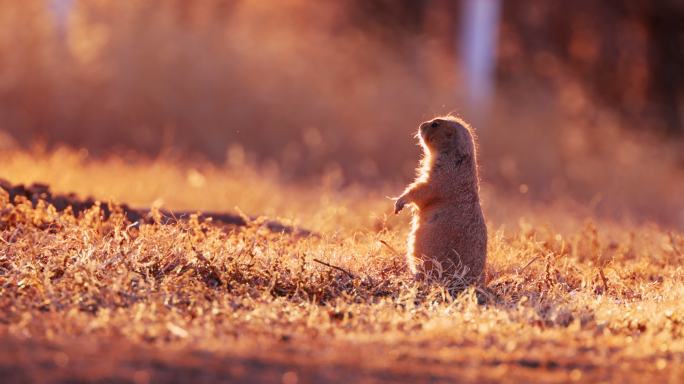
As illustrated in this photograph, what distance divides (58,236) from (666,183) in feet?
46.1

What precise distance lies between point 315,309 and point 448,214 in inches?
54.3

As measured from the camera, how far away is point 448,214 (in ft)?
22.2

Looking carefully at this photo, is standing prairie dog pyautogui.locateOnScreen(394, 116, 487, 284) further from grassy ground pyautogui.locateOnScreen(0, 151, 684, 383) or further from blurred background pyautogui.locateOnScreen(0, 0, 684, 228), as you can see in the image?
blurred background pyautogui.locateOnScreen(0, 0, 684, 228)

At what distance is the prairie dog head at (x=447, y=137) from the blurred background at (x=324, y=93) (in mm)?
5362

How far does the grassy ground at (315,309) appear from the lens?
14.5ft

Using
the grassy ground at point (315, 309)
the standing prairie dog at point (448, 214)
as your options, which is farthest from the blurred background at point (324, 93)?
the standing prairie dog at point (448, 214)

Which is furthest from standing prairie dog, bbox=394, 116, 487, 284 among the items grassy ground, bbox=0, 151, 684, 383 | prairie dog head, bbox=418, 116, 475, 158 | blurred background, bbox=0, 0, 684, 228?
blurred background, bbox=0, 0, 684, 228

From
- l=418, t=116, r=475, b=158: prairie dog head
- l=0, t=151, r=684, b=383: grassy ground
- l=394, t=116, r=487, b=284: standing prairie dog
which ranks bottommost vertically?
l=0, t=151, r=684, b=383: grassy ground

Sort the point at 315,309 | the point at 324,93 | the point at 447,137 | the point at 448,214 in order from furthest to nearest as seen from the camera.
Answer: the point at 324,93 → the point at 447,137 → the point at 448,214 → the point at 315,309

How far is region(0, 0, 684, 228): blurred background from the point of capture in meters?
16.3

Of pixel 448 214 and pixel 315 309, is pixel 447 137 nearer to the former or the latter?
pixel 448 214

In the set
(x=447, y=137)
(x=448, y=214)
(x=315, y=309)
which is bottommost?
(x=315, y=309)

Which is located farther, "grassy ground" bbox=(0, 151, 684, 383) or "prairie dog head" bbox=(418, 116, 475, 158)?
"prairie dog head" bbox=(418, 116, 475, 158)

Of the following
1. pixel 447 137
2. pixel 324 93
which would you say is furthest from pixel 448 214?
pixel 324 93
